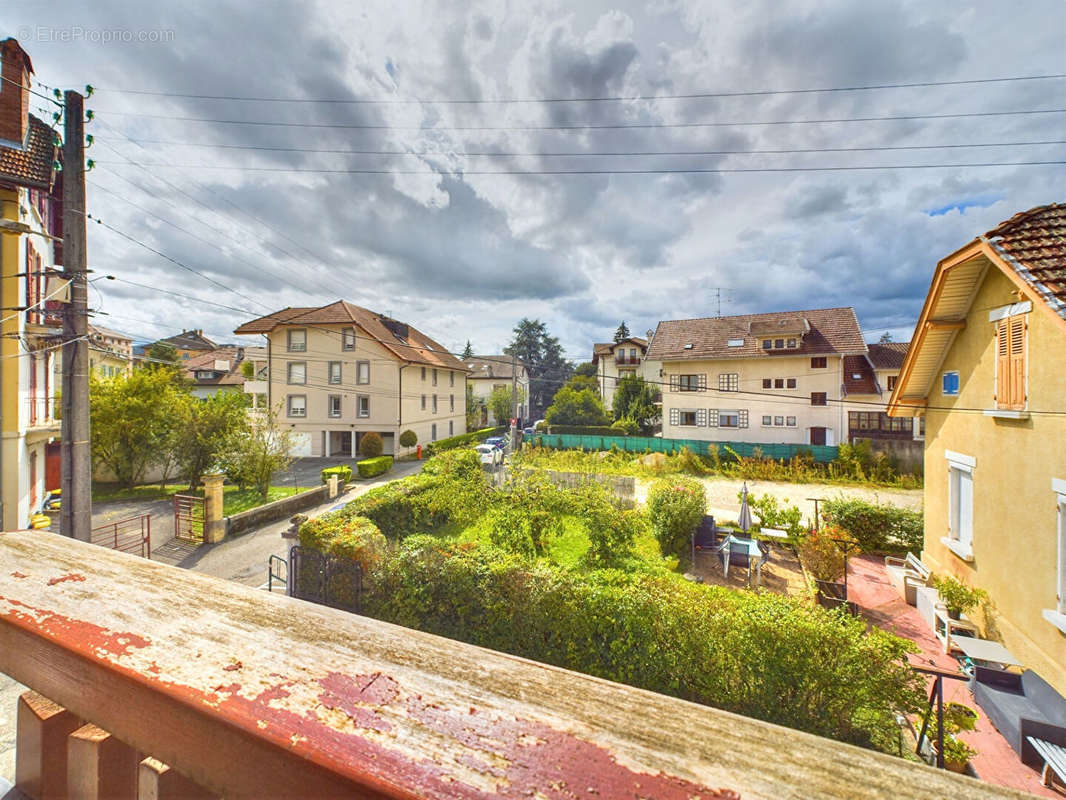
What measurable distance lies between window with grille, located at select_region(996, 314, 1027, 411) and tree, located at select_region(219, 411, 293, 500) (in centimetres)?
1883

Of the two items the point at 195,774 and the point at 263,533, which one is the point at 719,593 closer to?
Result: the point at 195,774

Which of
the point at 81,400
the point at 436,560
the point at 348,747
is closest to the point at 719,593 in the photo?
the point at 436,560

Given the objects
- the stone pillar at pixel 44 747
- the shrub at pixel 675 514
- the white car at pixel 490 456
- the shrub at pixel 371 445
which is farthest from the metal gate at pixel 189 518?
the stone pillar at pixel 44 747

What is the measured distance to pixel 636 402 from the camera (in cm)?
3522

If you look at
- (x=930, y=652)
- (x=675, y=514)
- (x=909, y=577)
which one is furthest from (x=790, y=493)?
(x=930, y=652)

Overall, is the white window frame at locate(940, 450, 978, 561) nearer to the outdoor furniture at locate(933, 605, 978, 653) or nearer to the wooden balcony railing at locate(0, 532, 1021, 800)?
the outdoor furniture at locate(933, 605, 978, 653)

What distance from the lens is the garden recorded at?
4570 mm

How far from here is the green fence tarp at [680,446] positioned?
24070 millimetres

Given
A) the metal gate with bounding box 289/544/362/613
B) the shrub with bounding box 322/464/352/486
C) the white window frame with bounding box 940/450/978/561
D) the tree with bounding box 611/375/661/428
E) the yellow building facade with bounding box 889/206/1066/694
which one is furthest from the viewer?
the tree with bounding box 611/375/661/428

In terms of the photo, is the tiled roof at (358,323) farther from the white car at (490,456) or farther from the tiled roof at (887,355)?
the tiled roof at (887,355)

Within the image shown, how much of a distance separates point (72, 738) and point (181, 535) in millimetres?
14872

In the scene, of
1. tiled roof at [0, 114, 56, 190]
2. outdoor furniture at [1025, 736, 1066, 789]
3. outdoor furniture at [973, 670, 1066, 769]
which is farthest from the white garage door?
outdoor furniture at [1025, 736, 1066, 789]

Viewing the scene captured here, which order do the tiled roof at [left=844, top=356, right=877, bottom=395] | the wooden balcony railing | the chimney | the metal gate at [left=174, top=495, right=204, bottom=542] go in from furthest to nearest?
1. the tiled roof at [left=844, top=356, right=877, bottom=395]
2. the metal gate at [left=174, top=495, right=204, bottom=542]
3. the chimney
4. the wooden balcony railing

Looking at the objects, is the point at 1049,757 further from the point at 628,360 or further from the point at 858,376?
the point at 628,360
